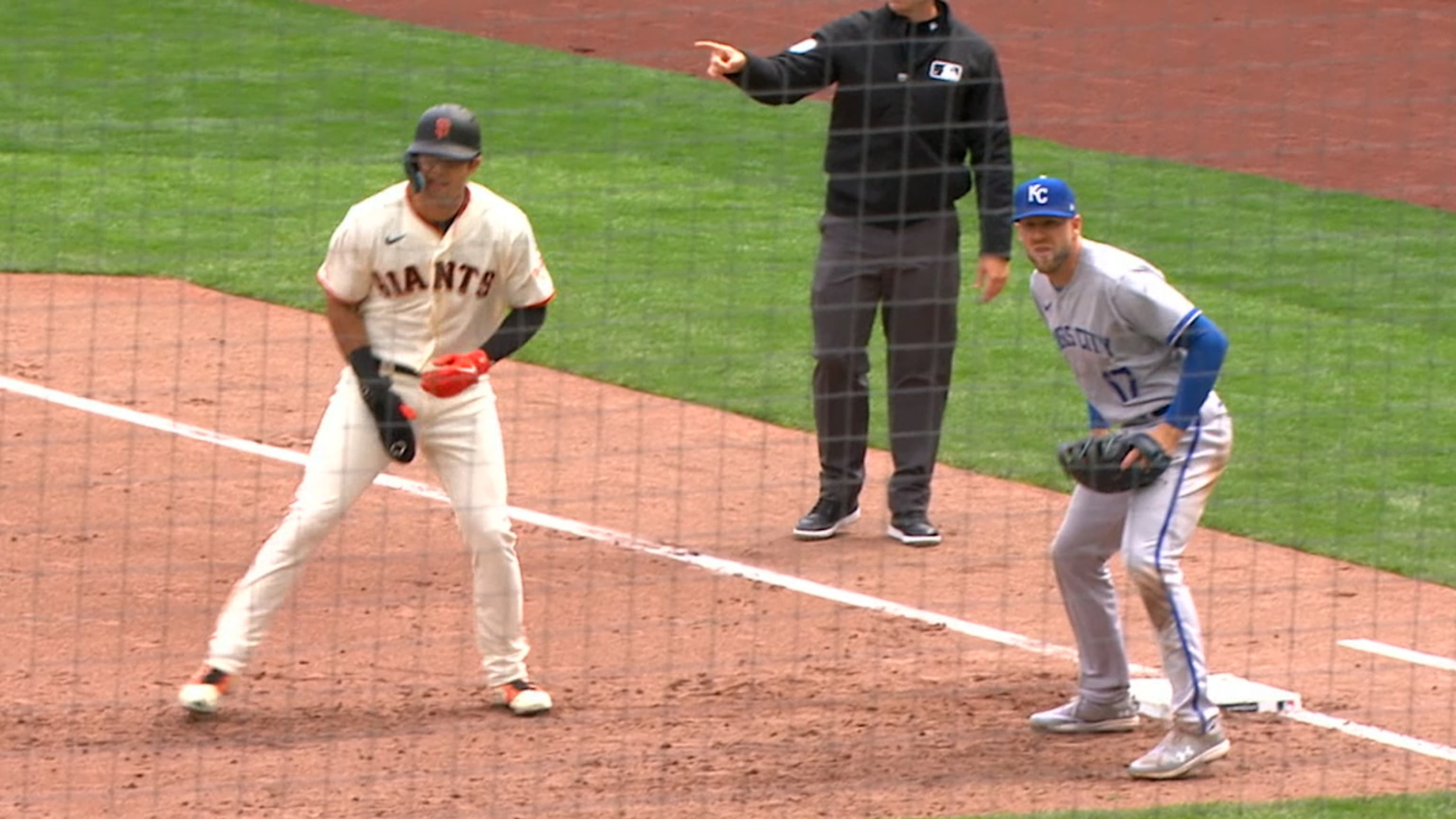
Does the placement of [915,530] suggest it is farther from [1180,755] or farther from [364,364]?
A: [364,364]

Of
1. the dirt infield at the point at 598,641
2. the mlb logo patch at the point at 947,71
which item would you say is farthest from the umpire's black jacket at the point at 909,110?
the dirt infield at the point at 598,641

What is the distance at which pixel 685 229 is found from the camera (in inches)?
527

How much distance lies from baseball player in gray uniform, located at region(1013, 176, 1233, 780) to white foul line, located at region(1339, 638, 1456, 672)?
1156 millimetres

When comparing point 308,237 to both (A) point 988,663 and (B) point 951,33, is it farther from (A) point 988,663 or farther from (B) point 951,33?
(A) point 988,663

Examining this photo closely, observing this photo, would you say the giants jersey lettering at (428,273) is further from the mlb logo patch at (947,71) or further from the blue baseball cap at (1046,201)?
the mlb logo patch at (947,71)

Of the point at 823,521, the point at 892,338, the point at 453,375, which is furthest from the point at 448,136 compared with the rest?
the point at 823,521

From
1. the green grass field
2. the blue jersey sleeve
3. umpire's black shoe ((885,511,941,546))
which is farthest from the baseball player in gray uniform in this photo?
umpire's black shoe ((885,511,941,546))

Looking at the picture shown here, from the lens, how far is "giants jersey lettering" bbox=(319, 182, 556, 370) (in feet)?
22.5

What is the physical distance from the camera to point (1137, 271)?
6.58 meters

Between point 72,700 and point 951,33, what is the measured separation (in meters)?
3.61

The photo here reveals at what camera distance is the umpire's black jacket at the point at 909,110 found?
8.52 m

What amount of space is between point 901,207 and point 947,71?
1.57ft

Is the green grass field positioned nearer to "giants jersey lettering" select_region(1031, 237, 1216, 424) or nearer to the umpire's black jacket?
"giants jersey lettering" select_region(1031, 237, 1216, 424)

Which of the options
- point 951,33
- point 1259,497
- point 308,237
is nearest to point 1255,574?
point 1259,497
